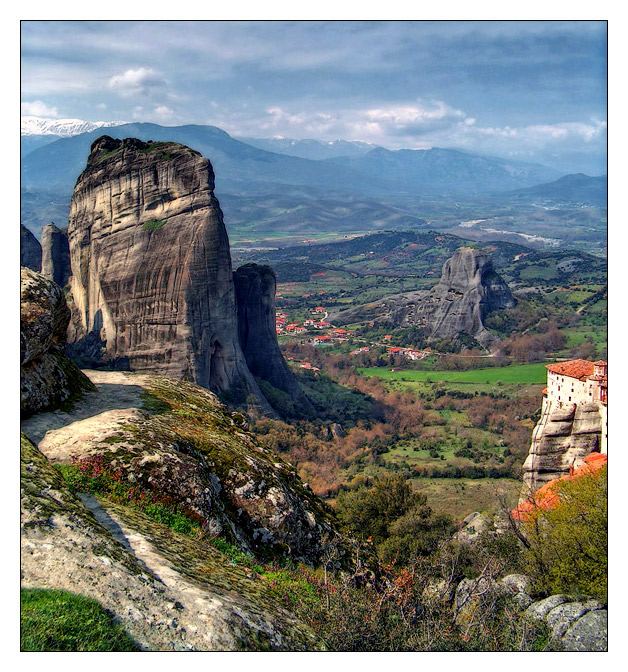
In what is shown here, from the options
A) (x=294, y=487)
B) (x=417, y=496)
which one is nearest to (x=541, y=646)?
(x=294, y=487)

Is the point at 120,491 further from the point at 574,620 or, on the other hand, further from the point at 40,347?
the point at 574,620

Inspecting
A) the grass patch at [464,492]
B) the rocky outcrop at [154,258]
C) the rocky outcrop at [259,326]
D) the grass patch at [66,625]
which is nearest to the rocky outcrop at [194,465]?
the grass patch at [66,625]

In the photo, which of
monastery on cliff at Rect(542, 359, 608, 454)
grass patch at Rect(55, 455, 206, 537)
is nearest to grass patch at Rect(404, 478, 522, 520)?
monastery on cliff at Rect(542, 359, 608, 454)

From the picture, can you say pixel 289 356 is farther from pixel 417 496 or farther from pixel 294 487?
pixel 294 487

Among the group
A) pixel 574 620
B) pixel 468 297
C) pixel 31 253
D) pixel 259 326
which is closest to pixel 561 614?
pixel 574 620

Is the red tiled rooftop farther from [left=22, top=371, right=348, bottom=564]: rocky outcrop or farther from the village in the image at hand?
the village

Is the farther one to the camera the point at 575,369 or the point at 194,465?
the point at 575,369

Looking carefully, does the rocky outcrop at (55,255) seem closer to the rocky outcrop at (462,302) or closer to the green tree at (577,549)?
the green tree at (577,549)
